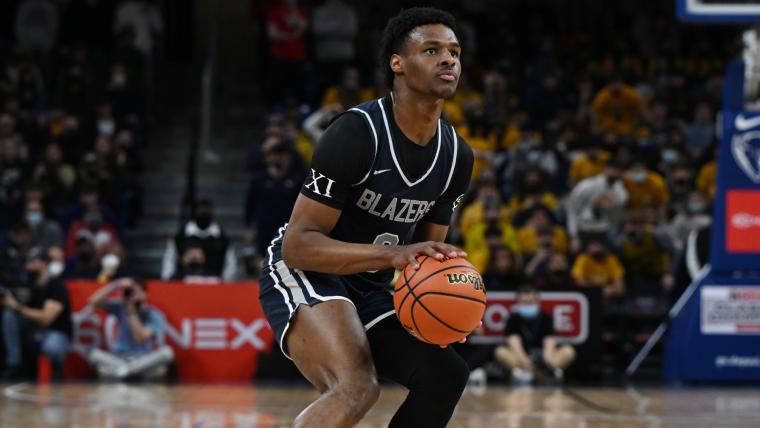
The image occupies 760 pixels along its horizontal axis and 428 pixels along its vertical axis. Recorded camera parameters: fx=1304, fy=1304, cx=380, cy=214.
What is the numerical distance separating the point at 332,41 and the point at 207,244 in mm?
5504

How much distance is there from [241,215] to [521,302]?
5869 millimetres

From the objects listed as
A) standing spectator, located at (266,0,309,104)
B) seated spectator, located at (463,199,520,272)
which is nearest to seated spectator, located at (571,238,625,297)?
seated spectator, located at (463,199,520,272)

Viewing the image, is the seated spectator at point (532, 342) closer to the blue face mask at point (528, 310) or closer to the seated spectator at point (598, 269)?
the blue face mask at point (528, 310)

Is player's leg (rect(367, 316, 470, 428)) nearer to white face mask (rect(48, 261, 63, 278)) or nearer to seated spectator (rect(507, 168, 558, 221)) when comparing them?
white face mask (rect(48, 261, 63, 278))

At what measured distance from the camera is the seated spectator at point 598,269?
47.7 feet

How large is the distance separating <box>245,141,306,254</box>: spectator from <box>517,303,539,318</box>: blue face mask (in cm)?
306

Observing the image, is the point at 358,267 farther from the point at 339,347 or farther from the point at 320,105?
the point at 320,105

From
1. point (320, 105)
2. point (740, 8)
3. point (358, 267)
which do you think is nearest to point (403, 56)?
point (358, 267)

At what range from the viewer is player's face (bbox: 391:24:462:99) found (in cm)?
535

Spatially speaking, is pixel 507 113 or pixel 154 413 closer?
pixel 154 413

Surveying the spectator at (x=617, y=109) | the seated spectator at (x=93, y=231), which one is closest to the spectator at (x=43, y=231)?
the seated spectator at (x=93, y=231)

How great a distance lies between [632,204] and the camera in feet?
51.4

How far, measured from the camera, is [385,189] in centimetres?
547

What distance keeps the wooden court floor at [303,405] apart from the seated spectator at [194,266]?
1711 millimetres
